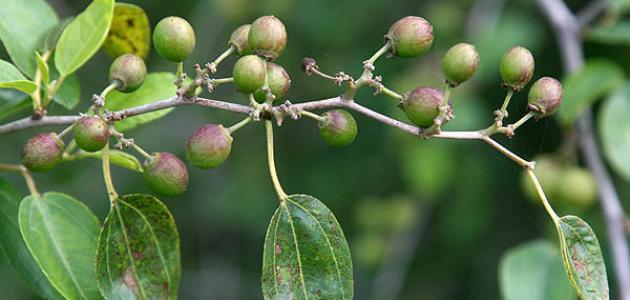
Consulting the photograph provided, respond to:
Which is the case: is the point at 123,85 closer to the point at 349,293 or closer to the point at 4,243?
the point at 4,243

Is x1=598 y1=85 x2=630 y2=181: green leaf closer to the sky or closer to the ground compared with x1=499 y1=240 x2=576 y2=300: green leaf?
closer to the sky

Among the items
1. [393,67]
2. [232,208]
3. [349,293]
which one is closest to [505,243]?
[393,67]

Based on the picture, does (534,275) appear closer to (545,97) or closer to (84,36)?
(545,97)

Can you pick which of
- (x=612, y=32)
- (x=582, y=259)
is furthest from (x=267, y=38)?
(x=612, y=32)

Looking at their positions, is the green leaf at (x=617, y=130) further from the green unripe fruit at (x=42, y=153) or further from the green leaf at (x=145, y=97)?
the green unripe fruit at (x=42, y=153)

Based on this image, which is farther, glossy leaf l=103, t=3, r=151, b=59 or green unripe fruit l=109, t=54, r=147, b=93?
glossy leaf l=103, t=3, r=151, b=59

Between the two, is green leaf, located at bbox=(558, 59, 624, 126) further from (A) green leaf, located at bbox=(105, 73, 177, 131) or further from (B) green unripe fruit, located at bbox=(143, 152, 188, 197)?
(B) green unripe fruit, located at bbox=(143, 152, 188, 197)

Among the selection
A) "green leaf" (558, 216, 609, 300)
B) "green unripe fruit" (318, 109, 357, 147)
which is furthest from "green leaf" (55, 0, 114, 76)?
"green leaf" (558, 216, 609, 300)
